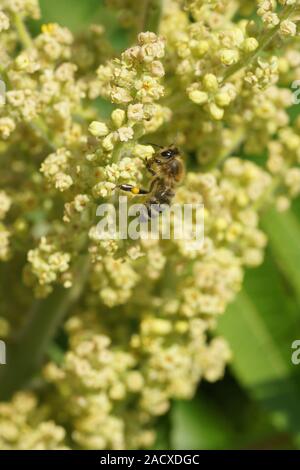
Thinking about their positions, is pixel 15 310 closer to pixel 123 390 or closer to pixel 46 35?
pixel 123 390

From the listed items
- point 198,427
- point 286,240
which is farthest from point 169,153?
point 198,427

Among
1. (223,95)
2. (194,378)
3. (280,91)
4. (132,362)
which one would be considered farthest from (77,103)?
(194,378)

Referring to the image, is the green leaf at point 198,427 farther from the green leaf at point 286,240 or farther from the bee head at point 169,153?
the bee head at point 169,153

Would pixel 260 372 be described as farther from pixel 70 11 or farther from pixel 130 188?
pixel 70 11

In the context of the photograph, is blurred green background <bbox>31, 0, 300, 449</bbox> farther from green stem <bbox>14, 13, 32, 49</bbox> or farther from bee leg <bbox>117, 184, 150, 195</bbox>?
bee leg <bbox>117, 184, 150, 195</bbox>

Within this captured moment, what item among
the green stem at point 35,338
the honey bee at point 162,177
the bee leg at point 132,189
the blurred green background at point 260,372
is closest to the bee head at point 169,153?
the honey bee at point 162,177
